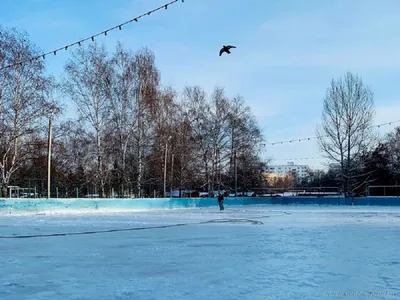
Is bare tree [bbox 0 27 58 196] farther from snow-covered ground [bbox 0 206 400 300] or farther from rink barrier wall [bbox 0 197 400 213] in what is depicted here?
snow-covered ground [bbox 0 206 400 300]

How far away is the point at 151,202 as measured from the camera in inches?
1209

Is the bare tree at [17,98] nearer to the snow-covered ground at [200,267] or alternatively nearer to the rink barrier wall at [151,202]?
the rink barrier wall at [151,202]

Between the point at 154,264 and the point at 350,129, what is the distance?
136 ft

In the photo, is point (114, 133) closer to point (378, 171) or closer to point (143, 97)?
point (143, 97)

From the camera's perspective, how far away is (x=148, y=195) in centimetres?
4097

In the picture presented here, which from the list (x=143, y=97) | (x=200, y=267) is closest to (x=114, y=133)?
(x=143, y=97)

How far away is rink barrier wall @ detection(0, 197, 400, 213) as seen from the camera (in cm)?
2275

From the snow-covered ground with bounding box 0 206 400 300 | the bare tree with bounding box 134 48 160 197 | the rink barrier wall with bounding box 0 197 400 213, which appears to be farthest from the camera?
the bare tree with bounding box 134 48 160 197

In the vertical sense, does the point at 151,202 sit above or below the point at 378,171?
below

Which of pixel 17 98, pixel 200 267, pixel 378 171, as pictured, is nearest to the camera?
pixel 200 267

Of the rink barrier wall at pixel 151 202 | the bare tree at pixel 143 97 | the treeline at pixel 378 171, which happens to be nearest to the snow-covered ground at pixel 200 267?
the rink barrier wall at pixel 151 202

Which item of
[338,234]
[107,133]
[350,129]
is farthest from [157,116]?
[338,234]

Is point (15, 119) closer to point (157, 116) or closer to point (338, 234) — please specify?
point (157, 116)

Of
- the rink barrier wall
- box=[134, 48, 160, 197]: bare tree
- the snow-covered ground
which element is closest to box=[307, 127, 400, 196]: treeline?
the rink barrier wall
